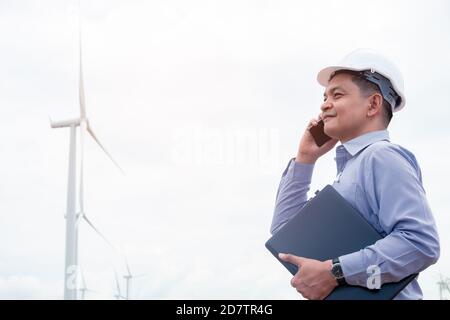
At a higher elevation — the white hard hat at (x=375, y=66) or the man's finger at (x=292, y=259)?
the white hard hat at (x=375, y=66)

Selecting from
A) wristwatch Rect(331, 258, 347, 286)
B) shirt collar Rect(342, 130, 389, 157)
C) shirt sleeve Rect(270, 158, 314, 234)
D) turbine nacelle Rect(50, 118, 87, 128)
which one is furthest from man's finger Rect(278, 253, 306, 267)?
turbine nacelle Rect(50, 118, 87, 128)

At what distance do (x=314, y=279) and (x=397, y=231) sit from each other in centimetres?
45

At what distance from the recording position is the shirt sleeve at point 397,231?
3.11 metres

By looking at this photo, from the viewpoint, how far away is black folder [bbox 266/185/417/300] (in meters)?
3.15

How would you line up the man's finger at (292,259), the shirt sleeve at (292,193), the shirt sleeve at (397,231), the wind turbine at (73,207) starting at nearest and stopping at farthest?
the shirt sleeve at (397,231) → the man's finger at (292,259) → the shirt sleeve at (292,193) → the wind turbine at (73,207)

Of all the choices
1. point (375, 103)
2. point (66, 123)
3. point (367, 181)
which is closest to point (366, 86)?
point (375, 103)

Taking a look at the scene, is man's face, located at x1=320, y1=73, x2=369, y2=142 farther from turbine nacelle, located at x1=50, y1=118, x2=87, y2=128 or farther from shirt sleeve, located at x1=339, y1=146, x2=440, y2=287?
turbine nacelle, located at x1=50, y1=118, x2=87, y2=128

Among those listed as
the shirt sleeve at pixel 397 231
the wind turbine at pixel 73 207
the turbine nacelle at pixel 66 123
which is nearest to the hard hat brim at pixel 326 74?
the shirt sleeve at pixel 397 231

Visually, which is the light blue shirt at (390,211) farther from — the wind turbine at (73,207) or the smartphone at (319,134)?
the wind turbine at (73,207)

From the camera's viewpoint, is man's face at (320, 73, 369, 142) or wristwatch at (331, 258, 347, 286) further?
man's face at (320, 73, 369, 142)

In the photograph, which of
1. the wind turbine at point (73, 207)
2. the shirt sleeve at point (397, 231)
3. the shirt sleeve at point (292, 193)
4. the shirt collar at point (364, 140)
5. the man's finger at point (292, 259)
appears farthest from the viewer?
the wind turbine at point (73, 207)

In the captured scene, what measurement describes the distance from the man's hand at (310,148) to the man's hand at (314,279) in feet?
2.82
